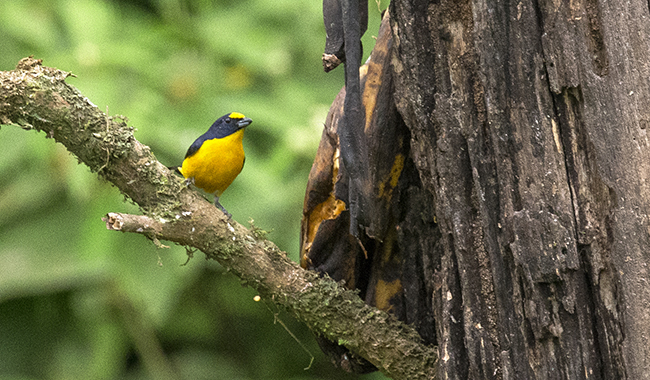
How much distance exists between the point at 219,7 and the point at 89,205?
2127 mm

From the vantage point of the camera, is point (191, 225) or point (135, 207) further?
point (135, 207)

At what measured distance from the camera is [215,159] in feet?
12.6

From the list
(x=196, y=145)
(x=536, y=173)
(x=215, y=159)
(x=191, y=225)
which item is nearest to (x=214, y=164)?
(x=215, y=159)

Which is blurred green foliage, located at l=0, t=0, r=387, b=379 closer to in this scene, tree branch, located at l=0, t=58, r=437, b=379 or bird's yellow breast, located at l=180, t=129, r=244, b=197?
bird's yellow breast, located at l=180, t=129, r=244, b=197

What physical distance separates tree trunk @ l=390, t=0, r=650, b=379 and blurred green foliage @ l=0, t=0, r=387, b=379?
7.00ft

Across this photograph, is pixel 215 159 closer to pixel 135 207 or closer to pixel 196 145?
pixel 196 145

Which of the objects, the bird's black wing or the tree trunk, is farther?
the bird's black wing

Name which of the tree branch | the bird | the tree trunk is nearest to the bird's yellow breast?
the bird

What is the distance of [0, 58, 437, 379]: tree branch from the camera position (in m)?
2.49

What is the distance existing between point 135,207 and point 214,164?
4.48 ft

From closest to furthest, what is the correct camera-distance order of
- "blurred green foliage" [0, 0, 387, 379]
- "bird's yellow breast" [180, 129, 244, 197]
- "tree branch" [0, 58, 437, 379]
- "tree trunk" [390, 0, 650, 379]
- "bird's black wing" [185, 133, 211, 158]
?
"tree trunk" [390, 0, 650, 379]
"tree branch" [0, 58, 437, 379]
"bird's yellow breast" [180, 129, 244, 197]
"bird's black wing" [185, 133, 211, 158]
"blurred green foliage" [0, 0, 387, 379]

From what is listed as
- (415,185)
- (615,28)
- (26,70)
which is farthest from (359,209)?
(26,70)

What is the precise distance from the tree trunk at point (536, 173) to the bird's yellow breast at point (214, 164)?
1.78 metres

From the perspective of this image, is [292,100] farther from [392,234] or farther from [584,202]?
[584,202]
